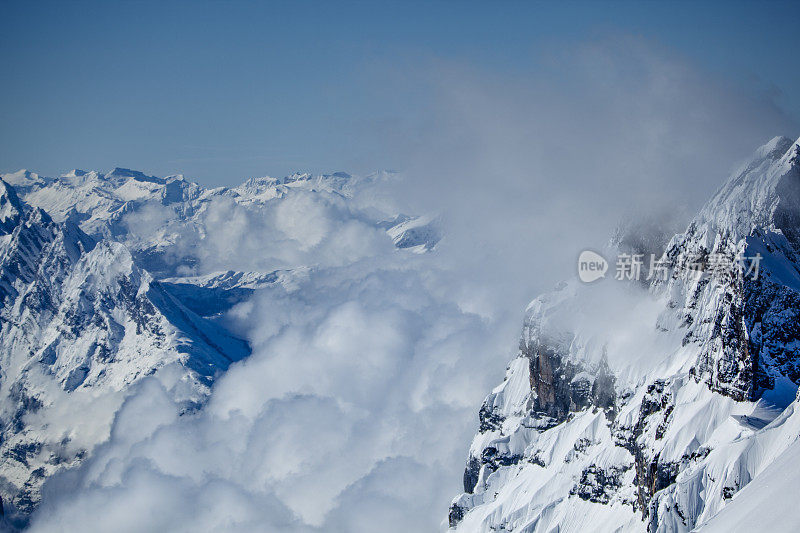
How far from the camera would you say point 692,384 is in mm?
153375

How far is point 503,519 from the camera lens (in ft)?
632

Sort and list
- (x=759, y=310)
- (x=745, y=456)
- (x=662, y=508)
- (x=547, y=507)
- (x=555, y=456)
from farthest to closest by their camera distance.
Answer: (x=555, y=456), (x=547, y=507), (x=759, y=310), (x=662, y=508), (x=745, y=456)

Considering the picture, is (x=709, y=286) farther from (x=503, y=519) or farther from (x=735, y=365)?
(x=503, y=519)

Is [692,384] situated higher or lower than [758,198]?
lower

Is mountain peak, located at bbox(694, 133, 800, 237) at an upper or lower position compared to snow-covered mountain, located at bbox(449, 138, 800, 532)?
upper

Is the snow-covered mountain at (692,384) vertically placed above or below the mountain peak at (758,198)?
below

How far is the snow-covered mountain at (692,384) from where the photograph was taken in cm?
13050

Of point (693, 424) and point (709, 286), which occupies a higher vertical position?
point (709, 286)

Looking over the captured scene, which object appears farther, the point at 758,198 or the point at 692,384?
the point at 758,198

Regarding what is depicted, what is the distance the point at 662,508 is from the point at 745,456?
21297 millimetres

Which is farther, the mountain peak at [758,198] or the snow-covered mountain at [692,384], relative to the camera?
the mountain peak at [758,198]

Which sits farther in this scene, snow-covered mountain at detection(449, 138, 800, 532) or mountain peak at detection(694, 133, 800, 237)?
mountain peak at detection(694, 133, 800, 237)

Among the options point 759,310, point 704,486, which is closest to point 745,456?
point 704,486

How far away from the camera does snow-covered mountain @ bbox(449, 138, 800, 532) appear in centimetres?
13050
